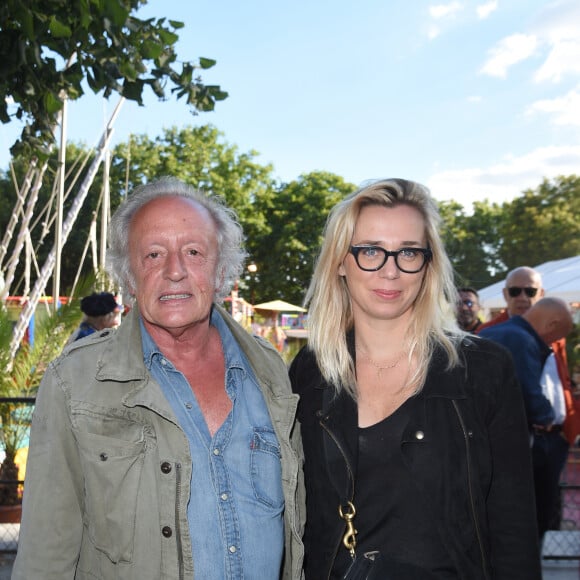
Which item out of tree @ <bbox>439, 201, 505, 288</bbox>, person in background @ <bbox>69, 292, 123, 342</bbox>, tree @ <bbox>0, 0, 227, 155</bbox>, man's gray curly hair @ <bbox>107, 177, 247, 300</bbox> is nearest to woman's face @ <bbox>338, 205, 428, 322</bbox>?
man's gray curly hair @ <bbox>107, 177, 247, 300</bbox>

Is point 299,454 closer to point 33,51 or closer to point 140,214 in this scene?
point 140,214

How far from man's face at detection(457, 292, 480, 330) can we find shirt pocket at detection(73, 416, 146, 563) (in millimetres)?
5588

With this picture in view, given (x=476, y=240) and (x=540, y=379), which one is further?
(x=476, y=240)

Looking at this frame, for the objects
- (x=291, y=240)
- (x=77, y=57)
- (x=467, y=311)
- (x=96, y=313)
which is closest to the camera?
(x=77, y=57)

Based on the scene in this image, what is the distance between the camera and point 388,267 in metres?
2.19

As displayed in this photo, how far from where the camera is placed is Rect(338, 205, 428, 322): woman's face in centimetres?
220

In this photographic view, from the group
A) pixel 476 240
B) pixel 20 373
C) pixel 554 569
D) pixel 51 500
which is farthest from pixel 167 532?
pixel 476 240

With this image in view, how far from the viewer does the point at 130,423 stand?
197cm

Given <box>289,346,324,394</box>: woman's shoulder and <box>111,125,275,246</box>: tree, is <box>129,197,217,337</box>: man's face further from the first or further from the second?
<box>111,125,275,246</box>: tree

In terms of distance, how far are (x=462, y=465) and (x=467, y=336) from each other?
18.5 inches

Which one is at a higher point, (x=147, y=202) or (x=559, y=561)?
(x=147, y=202)

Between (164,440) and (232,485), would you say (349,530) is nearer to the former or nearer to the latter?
(232,485)

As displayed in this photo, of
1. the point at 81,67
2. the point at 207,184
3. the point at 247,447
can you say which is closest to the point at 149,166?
the point at 207,184

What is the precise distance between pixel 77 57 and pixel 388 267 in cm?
275
